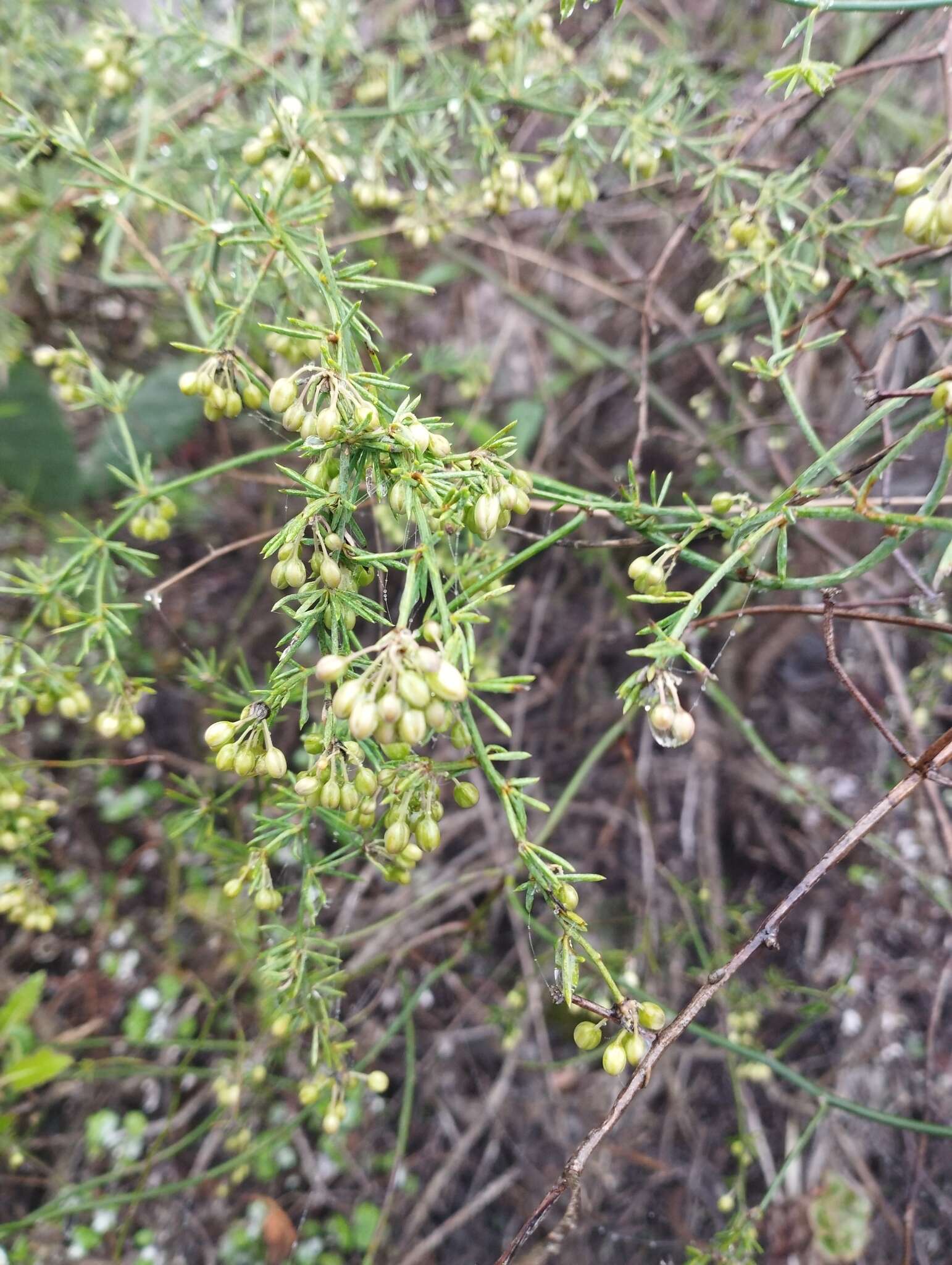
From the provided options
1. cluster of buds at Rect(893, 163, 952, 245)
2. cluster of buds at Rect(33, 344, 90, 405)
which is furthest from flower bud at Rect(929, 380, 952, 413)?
cluster of buds at Rect(33, 344, 90, 405)

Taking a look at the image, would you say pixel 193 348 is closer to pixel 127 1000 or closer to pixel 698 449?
pixel 698 449

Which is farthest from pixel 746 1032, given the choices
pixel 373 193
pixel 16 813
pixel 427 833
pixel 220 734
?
pixel 373 193

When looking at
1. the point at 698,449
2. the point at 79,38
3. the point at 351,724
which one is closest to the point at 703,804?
the point at 698,449

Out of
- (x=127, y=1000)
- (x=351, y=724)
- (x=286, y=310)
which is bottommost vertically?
(x=127, y=1000)

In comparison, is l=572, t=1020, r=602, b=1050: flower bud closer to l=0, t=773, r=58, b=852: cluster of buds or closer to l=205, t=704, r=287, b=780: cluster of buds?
l=205, t=704, r=287, b=780: cluster of buds

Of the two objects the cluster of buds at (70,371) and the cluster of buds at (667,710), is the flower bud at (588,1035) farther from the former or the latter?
the cluster of buds at (70,371)
